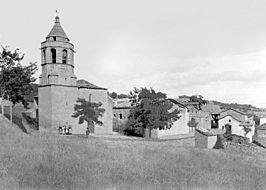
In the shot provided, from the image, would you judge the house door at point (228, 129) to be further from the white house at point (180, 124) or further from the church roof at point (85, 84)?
the church roof at point (85, 84)

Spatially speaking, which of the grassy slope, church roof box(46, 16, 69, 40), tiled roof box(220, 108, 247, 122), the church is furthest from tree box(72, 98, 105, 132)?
tiled roof box(220, 108, 247, 122)

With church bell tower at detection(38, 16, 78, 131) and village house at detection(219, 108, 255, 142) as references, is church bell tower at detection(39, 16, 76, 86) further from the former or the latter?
village house at detection(219, 108, 255, 142)

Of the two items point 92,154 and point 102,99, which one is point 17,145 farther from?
point 102,99

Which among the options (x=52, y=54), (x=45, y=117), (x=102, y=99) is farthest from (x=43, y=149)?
(x=102, y=99)

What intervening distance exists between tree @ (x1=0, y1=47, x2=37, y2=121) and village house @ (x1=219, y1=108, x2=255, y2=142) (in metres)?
39.2

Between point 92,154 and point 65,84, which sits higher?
point 65,84

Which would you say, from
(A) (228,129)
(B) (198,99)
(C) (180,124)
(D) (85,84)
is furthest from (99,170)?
(B) (198,99)

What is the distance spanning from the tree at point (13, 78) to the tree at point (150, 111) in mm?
13208

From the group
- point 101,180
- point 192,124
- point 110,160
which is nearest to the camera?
point 101,180

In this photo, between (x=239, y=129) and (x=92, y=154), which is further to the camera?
(x=239, y=129)

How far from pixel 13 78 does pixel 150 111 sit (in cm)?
1541

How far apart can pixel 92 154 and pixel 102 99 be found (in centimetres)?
1987

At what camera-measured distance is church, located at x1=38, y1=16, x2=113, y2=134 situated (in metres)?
29.2

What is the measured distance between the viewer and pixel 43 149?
14664 millimetres
